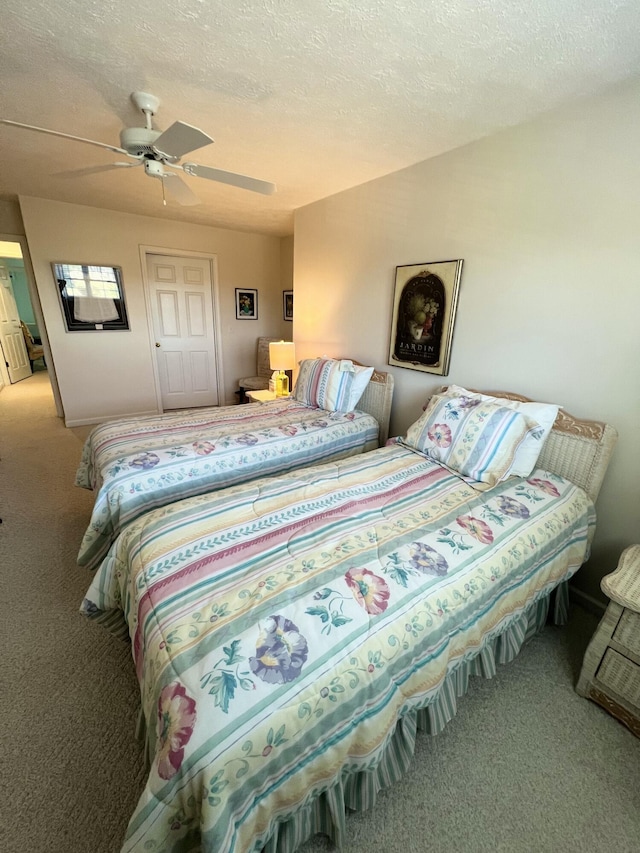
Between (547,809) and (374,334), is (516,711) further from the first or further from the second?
(374,334)

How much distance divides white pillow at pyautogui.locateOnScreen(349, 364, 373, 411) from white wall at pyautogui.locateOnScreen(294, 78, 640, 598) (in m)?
0.38

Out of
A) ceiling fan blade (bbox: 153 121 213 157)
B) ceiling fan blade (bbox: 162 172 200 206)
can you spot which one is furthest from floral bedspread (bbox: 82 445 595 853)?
ceiling fan blade (bbox: 162 172 200 206)

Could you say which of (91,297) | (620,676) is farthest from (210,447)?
(91,297)

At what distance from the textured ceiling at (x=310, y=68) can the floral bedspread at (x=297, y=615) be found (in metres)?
1.75

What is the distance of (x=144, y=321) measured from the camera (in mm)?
4406

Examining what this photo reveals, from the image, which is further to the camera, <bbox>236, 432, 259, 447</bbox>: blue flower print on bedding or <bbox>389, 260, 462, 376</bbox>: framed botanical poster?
<bbox>389, 260, 462, 376</bbox>: framed botanical poster

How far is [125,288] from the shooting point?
4180 millimetres

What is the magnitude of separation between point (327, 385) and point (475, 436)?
4.58 feet

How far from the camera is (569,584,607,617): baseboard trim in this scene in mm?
1813

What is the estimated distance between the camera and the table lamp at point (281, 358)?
3682 mm

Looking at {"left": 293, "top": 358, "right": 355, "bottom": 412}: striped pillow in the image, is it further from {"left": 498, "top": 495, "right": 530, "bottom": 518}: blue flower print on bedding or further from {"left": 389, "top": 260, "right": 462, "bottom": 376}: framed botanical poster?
{"left": 498, "top": 495, "right": 530, "bottom": 518}: blue flower print on bedding

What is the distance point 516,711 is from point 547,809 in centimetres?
29

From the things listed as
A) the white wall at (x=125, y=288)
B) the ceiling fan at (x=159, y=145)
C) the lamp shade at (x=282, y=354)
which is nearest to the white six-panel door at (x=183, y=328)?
the white wall at (x=125, y=288)

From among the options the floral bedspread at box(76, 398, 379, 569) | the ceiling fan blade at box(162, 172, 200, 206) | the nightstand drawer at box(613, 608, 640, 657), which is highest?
the ceiling fan blade at box(162, 172, 200, 206)
